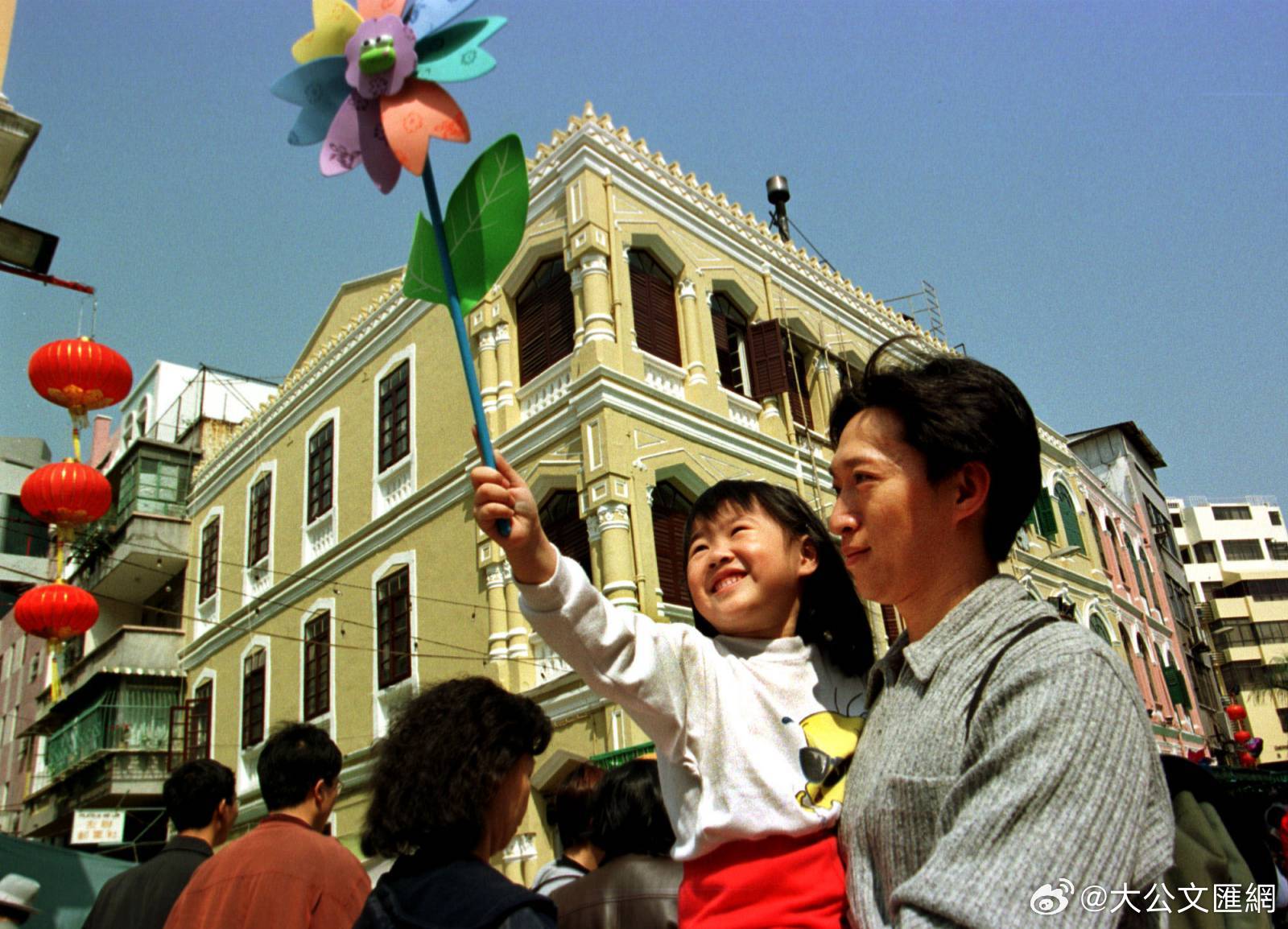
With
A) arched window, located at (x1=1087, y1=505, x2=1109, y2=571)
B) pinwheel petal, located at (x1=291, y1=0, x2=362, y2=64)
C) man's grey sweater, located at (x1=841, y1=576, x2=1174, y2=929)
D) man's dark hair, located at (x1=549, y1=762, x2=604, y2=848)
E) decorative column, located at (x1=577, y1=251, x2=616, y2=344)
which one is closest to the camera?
man's grey sweater, located at (x1=841, y1=576, x2=1174, y2=929)

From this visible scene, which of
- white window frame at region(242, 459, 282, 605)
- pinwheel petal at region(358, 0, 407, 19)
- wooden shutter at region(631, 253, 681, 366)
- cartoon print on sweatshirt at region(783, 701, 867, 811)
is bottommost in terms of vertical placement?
cartoon print on sweatshirt at region(783, 701, 867, 811)

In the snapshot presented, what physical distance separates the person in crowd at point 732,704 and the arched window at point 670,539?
27.5 feet

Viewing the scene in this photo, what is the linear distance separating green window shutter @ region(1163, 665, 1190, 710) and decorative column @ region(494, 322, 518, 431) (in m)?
17.8

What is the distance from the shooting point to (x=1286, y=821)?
4.96 meters

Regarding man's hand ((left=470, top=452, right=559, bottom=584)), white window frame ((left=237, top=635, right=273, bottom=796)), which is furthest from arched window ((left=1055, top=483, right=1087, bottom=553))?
man's hand ((left=470, top=452, right=559, bottom=584))

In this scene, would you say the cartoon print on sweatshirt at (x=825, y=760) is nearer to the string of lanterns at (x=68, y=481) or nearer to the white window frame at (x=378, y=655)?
the string of lanterns at (x=68, y=481)

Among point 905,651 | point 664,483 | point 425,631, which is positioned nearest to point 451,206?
point 905,651

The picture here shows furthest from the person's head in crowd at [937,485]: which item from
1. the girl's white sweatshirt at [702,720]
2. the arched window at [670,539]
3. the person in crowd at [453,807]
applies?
the arched window at [670,539]

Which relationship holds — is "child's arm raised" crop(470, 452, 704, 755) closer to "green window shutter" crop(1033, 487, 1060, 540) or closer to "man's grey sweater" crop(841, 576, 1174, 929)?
"man's grey sweater" crop(841, 576, 1174, 929)

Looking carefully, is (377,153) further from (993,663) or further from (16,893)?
(16,893)

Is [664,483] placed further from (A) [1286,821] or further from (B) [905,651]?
(B) [905,651]

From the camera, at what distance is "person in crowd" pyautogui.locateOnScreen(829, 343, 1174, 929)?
3.79 feet

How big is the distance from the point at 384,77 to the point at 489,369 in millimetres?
10362

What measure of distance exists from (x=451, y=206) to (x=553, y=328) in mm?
9994
